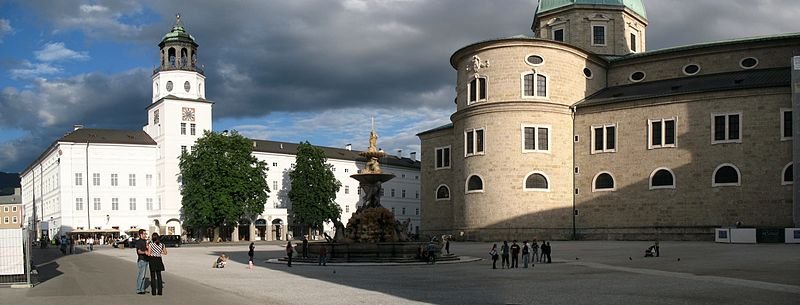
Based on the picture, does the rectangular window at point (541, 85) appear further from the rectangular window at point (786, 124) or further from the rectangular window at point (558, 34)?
the rectangular window at point (786, 124)

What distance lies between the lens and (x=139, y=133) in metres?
90.9

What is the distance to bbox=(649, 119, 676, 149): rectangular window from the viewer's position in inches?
2036

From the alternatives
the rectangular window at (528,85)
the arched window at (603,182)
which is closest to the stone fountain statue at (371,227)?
the rectangular window at (528,85)

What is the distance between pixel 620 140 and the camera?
53969 mm

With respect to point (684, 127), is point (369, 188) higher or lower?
lower

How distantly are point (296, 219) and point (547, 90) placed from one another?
1385 inches

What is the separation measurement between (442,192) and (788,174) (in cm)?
2566

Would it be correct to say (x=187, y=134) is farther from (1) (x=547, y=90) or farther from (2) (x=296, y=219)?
(1) (x=547, y=90)

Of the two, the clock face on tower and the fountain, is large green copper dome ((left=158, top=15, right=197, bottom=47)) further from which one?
the fountain

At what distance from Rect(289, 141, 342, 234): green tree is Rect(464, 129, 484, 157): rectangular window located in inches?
1060

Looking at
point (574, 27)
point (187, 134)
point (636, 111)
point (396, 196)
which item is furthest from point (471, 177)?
point (396, 196)

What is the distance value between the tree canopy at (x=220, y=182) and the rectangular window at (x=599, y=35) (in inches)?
1385

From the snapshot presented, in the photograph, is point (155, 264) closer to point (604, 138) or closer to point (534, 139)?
point (534, 139)

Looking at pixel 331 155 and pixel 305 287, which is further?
pixel 331 155
